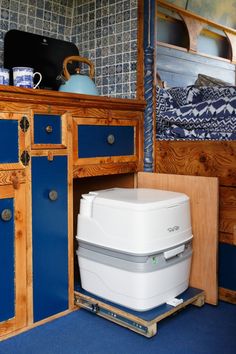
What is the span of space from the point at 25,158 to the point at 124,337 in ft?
2.76

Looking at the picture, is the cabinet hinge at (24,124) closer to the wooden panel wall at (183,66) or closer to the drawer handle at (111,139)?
the drawer handle at (111,139)

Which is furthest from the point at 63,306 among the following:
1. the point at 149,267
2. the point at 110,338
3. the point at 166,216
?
the point at 166,216

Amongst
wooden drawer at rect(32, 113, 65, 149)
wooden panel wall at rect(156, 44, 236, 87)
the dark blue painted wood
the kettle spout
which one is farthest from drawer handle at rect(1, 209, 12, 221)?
wooden panel wall at rect(156, 44, 236, 87)

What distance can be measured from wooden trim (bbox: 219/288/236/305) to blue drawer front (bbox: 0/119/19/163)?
120cm

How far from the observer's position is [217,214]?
6.42ft

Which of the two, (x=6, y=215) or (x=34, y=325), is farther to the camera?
(x=34, y=325)

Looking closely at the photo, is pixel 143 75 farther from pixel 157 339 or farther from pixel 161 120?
pixel 157 339

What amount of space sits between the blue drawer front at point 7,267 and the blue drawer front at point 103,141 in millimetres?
483

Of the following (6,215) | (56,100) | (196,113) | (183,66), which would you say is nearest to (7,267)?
(6,215)

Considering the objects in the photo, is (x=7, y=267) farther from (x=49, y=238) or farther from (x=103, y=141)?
(x=103, y=141)

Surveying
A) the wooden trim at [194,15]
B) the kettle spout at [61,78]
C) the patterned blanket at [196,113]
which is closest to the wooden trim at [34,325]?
the patterned blanket at [196,113]

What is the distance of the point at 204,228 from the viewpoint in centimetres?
201

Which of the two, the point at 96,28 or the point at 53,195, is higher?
the point at 96,28

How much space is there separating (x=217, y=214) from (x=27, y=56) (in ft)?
4.37
